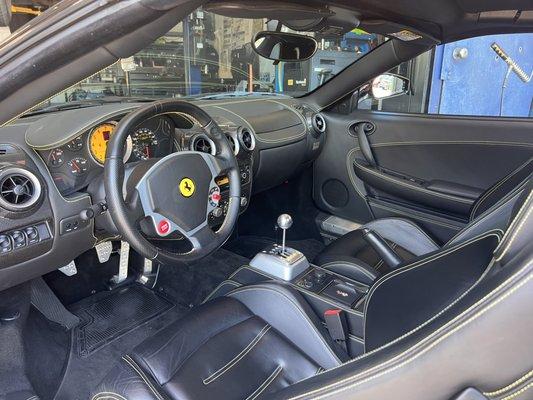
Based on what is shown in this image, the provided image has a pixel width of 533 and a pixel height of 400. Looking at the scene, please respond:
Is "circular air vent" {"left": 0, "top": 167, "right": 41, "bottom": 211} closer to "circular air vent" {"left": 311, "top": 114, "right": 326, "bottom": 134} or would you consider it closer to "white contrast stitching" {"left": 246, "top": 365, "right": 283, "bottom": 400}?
"white contrast stitching" {"left": 246, "top": 365, "right": 283, "bottom": 400}

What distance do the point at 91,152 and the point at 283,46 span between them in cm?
91

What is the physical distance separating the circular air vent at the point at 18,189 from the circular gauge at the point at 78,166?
0.14 metres

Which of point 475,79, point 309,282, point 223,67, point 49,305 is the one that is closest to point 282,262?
point 309,282

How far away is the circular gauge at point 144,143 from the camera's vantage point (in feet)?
4.96

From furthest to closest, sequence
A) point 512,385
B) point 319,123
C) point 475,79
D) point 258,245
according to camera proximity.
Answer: point 475,79 < point 258,245 < point 319,123 < point 512,385

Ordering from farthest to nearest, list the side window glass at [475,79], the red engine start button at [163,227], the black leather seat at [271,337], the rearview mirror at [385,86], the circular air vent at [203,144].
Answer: the side window glass at [475,79]
the rearview mirror at [385,86]
the circular air vent at [203,144]
the red engine start button at [163,227]
the black leather seat at [271,337]

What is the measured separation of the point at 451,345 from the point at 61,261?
129cm

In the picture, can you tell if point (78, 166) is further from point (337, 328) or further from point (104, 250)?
point (337, 328)

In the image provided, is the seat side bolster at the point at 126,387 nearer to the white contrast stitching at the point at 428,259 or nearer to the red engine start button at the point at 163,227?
the red engine start button at the point at 163,227

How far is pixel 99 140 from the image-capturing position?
1485mm

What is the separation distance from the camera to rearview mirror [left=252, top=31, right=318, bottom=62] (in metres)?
1.77

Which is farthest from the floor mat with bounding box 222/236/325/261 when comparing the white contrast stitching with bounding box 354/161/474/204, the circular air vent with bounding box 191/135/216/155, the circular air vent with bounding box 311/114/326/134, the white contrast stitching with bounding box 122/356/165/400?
the white contrast stitching with bounding box 122/356/165/400

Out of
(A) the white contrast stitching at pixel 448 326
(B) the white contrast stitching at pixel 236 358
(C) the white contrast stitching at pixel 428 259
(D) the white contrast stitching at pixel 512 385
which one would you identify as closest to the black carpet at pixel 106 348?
(B) the white contrast stitching at pixel 236 358

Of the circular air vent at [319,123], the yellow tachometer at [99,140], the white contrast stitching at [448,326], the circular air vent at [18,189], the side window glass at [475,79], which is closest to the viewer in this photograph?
the white contrast stitching at [448,326]
